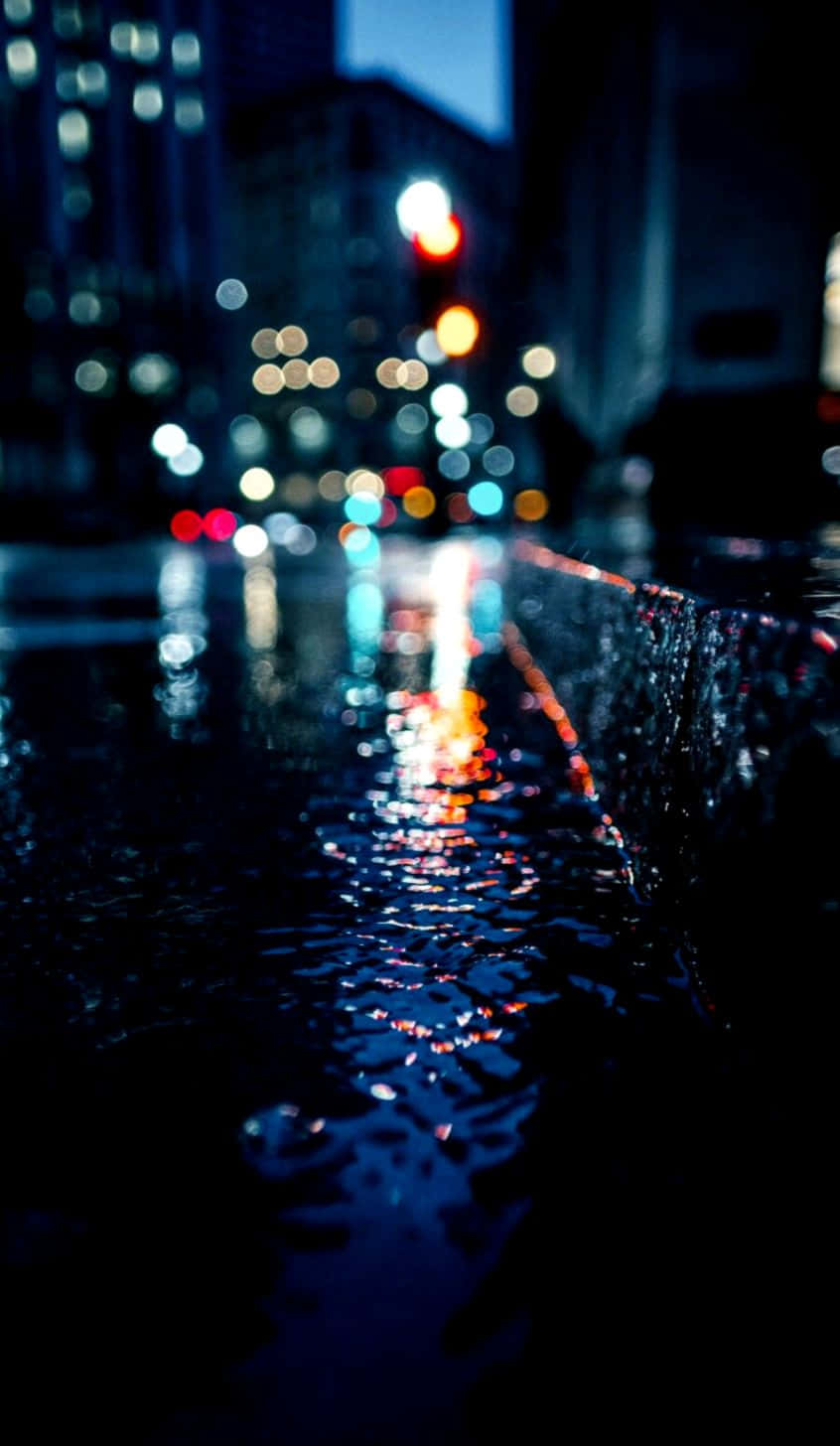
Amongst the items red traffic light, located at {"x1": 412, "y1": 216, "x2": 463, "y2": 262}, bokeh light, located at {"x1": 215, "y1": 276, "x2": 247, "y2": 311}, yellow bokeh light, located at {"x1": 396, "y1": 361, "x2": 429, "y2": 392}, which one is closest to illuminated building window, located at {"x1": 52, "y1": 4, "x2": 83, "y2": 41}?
bokeh light, located at {"x1": 215, "y1": 276, "x2": 247, "y2": 311}

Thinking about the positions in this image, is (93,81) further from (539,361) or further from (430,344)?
(430,344)

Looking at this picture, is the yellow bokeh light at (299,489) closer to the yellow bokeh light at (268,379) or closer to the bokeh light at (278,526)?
the yellow bokeh light at (268,379)

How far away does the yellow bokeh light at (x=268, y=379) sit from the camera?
284ft

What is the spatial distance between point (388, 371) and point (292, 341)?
32.3ft

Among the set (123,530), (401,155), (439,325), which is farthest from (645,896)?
(401,155)

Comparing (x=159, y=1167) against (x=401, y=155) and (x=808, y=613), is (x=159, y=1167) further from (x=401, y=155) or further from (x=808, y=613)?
(x=401, y=155)

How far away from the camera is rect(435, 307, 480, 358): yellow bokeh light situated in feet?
25.3

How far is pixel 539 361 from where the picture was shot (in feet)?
108

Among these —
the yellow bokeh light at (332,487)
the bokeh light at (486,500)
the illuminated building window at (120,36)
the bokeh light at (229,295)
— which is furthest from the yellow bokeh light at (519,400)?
the illuminated building window at (120,36)

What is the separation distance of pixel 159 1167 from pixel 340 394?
8767 centimetres

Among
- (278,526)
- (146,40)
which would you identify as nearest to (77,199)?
(146,40)

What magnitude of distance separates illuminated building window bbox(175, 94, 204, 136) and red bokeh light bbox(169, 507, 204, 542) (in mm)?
45633

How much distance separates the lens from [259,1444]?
81 centimetres

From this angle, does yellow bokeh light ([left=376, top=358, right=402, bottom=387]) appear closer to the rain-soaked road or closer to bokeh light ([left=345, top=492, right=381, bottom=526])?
bokeh light ([left=345, top=492, right=381, bottom=526])
